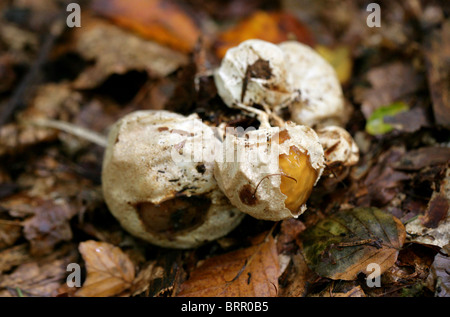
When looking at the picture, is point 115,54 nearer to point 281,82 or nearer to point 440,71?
point 281,82

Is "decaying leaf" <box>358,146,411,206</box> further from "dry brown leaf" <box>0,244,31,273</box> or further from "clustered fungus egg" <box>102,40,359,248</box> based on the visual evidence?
"dry brown leaf" <box>0,244,31,273</box>

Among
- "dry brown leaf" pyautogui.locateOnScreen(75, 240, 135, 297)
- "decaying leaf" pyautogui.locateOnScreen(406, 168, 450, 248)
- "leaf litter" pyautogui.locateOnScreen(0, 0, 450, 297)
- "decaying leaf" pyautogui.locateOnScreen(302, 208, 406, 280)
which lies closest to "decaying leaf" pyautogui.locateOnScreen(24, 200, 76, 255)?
"leaf litter" pyautogui.locateOnScreen(0, 0, 450, 297)

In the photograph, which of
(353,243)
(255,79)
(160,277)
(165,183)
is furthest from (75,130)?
(353,243)

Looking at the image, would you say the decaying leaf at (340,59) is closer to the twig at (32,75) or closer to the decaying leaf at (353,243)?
the decaying leaf at (353,243)

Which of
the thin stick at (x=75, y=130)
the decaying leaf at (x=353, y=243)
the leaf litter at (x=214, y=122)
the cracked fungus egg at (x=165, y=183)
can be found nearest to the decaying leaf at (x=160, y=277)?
the leaf litter at (x=214, y=122)

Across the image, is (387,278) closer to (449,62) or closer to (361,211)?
(361,211)
